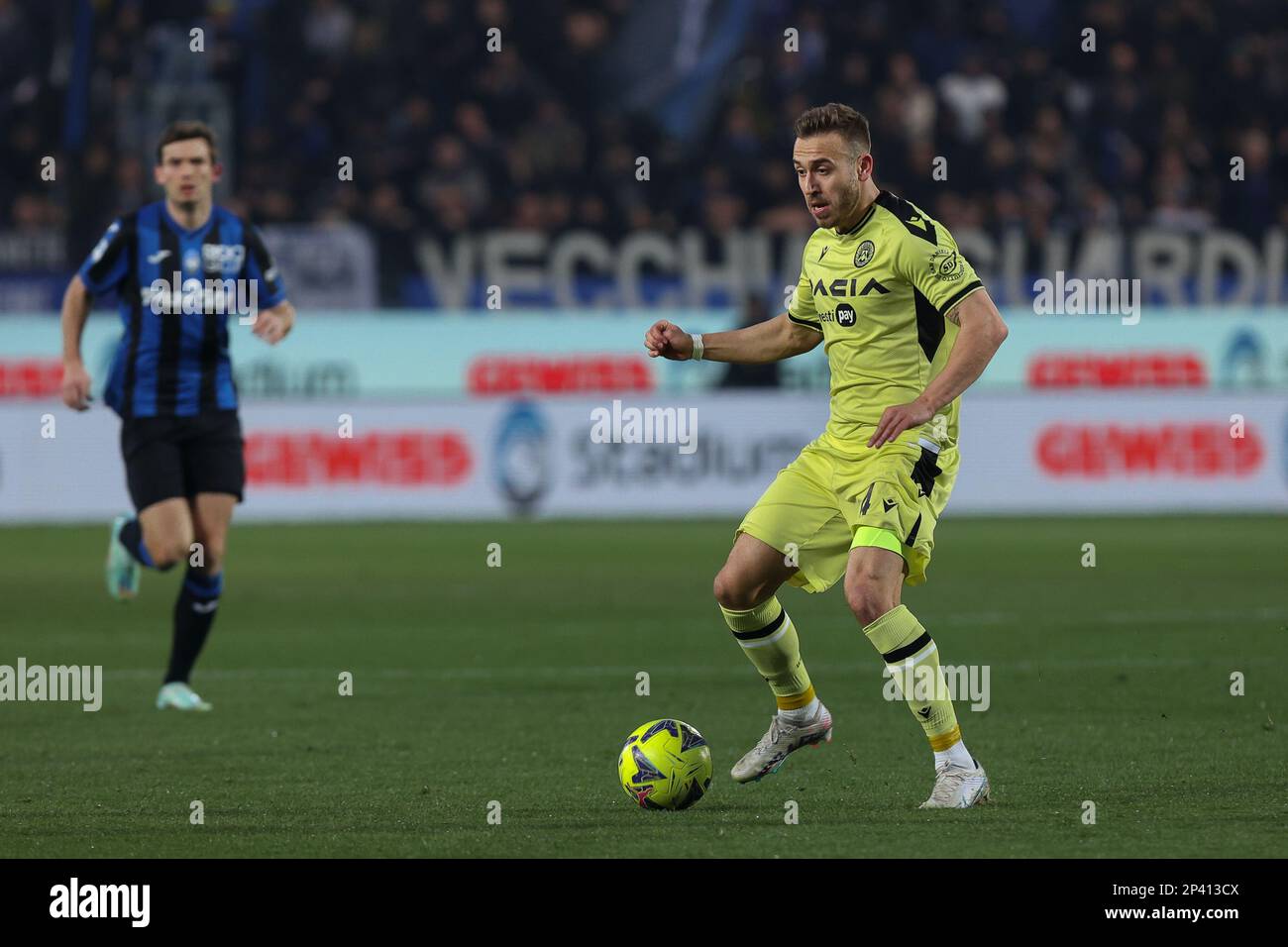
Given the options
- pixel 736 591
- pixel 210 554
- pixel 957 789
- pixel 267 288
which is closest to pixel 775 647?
pixel 736 591

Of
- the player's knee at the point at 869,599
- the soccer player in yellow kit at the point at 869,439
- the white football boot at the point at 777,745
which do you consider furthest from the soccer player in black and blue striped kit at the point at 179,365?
the player's knee at the point at 869,599

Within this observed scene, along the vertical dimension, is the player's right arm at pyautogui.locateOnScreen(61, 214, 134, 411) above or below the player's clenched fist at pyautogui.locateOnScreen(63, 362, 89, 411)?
above

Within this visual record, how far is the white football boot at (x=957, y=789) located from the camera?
19.9ft

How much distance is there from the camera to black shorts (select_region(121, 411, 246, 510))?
28.6 ft

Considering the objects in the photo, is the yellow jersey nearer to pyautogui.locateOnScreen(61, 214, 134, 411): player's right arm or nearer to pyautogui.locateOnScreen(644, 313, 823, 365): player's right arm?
pyautogui.locateOnScreen(644, 313, 823, 365): player's right arm

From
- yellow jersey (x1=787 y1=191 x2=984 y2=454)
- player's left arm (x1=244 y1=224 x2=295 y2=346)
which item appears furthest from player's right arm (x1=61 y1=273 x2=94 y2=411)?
yellow jersey (x1=787 y1=191 x2=984 y2=454)

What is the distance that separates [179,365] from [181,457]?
1.25 feet

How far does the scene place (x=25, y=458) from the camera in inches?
733

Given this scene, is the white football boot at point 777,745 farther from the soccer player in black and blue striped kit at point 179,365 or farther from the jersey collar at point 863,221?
the soccer player in black and blue striped kit at point 179,365

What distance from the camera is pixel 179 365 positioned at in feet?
28.9

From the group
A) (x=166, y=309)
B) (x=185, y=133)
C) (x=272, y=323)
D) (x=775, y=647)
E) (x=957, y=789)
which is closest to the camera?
(x=957, y=789)

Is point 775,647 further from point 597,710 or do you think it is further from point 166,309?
point 166,309

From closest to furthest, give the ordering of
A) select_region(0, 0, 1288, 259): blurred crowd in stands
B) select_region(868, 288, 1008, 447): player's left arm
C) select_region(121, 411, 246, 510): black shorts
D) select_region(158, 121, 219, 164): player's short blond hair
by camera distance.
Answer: select_region(868, 288, 1008, 447): player's left arm < select_region(158, 121, 219, 164): player's short blond hair < select_region(121, 411, 246, 510): black shorts < select_region(0, 0, 1288, 259): blurred crowd in stands

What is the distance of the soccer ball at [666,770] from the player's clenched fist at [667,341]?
46.9 inches
